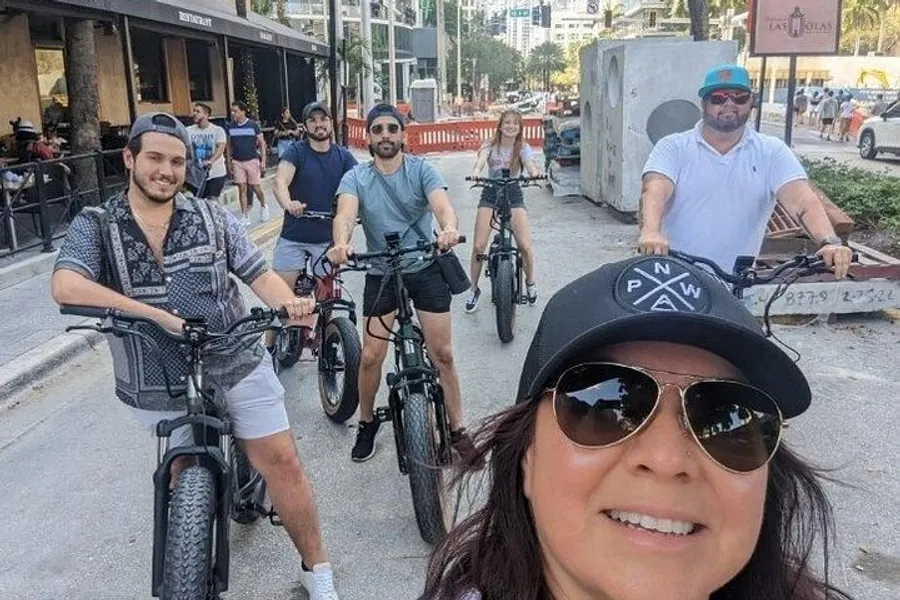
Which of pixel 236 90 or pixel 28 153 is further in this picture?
pixel 236 90

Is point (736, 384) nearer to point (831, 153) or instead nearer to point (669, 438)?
point (669, 438)

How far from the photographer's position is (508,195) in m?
7.24

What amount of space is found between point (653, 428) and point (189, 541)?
1838 millimetres

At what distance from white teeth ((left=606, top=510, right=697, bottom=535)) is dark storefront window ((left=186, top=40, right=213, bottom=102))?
23917 mm

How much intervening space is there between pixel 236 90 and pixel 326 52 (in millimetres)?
3161

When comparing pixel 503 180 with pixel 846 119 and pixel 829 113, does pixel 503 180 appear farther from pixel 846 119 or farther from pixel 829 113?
pixel 829 113

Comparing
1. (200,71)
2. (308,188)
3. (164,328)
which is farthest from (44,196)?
(200,71)

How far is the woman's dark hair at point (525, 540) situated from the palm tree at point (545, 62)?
4285 inches

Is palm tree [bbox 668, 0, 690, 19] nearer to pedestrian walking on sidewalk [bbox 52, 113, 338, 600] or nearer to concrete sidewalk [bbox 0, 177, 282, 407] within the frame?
concrete sidewalk [bbox 0, 177, 282, 407]

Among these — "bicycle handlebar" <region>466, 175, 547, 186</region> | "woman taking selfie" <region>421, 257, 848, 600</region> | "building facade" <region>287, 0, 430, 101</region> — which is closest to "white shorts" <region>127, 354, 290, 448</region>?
"woman taking selfie" <region>421, 257, 848, 600</region>

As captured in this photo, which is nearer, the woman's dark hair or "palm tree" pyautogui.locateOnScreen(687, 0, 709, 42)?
the woman's dark hair

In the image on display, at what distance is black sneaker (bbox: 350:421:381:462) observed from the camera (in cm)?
455

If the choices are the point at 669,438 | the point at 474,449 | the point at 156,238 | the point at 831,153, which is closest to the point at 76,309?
the point at 156,238

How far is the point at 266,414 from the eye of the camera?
3.02 meters
